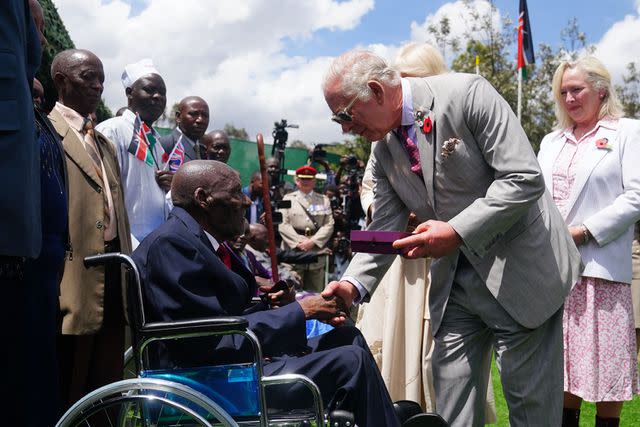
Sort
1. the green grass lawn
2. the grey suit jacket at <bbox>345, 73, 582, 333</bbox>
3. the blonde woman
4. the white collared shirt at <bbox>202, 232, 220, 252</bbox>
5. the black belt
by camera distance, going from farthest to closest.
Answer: the green grass lawn
the blonde woman
the black belt
the white collared shirt at <bbox>202, 232, 220, 252</bbox>
the grey suit jacket at <bbox>345, 73, 582, 333</bbox>

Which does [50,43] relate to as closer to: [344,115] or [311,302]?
[344,115]

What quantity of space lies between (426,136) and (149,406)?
1.40m

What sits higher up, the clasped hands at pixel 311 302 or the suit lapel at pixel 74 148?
the suit lapel at pixel 74 148

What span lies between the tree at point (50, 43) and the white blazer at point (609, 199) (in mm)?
4457

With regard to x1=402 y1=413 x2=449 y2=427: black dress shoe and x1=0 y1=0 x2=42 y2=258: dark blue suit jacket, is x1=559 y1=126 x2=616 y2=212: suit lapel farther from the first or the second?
x1=0 y1=0 x2=42 y2=258: dark blue suit jacket

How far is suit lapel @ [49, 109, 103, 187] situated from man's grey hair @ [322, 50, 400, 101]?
1.45m

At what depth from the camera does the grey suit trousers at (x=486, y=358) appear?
2906mm

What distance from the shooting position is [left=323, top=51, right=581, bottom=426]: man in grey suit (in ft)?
9.03

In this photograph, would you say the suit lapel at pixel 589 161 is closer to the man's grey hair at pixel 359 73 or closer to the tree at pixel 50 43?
the man's grey hair at pixel 359 73

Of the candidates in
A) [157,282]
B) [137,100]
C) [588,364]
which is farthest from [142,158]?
[588,364]

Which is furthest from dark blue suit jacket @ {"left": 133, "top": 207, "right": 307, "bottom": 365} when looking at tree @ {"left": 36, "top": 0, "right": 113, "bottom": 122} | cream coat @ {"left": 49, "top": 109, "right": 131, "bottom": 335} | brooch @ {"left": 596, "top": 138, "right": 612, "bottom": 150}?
tree @ {"left": 36, "top": 0, "right": 113, "bottom": 122}

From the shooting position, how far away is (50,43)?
21.6ft

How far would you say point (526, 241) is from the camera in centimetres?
286

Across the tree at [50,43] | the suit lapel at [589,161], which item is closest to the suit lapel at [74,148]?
the suit lapel at [589,161]
